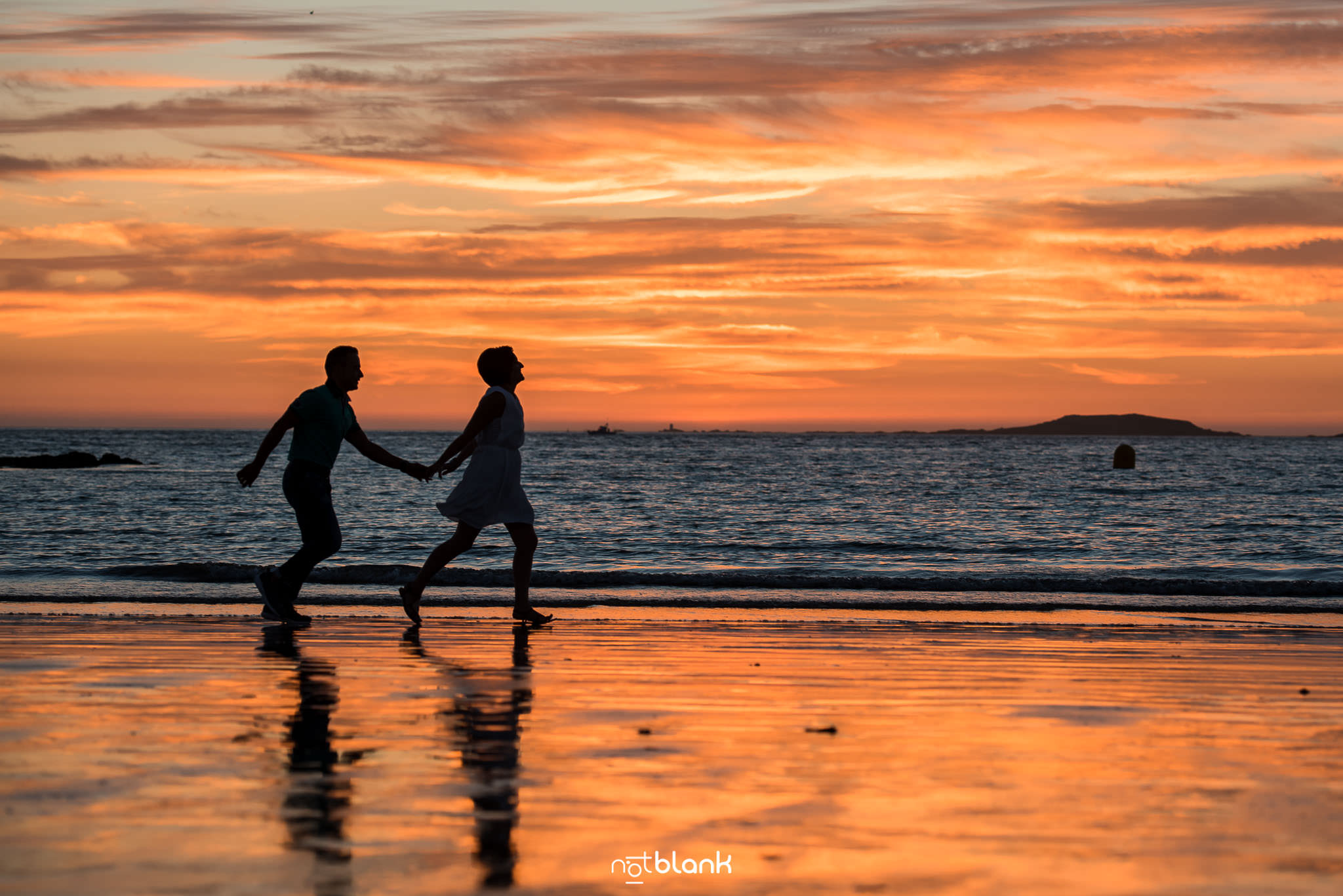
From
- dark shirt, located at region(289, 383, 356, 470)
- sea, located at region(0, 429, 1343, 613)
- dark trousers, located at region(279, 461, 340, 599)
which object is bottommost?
sea, located at region(0, 429, 1343, 613)

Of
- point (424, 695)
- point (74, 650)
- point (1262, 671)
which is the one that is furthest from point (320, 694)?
point (1262, 671)

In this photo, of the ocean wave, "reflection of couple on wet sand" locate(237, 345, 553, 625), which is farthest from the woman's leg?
the ocean wave

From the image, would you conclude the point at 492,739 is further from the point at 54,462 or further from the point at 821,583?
the point at 54,462

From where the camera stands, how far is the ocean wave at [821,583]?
43.7 feet

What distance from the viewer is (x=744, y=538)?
93.9 feet

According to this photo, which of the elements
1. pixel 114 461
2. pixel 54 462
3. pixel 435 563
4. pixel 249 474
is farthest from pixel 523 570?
pixel 114 461

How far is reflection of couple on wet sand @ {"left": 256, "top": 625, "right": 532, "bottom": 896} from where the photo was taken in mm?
3330

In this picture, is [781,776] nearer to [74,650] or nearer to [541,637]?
[541,637]

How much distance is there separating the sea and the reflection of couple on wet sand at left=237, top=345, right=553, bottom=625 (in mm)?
1907

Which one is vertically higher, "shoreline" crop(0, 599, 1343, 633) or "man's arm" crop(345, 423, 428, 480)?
"man's arm" crop(345, 423, 428, 480)

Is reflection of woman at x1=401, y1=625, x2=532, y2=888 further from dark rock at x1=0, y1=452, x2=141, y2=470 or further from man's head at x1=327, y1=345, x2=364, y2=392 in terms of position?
dark rock at x1=0, y1=452, x2=141, y2=470

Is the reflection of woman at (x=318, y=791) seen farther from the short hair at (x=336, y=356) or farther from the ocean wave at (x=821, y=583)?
the ocean wave at (x=821, y=583)

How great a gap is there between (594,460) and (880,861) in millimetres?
92394

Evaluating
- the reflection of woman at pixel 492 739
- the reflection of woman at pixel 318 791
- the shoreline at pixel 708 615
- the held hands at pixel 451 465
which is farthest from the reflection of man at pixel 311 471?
the reflection of woman at pixel 318 791
